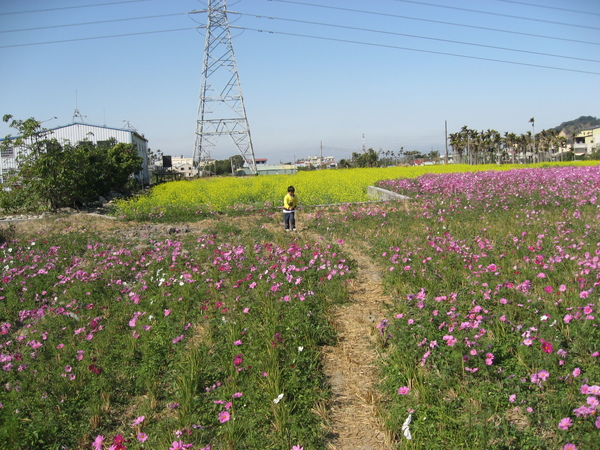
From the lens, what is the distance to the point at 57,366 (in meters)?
4.53

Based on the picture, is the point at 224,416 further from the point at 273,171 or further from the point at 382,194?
the point at 273,171

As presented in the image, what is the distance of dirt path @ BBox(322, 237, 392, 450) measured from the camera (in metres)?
3.28

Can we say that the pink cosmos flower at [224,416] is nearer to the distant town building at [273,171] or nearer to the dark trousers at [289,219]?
the dark trousers at [289,219]

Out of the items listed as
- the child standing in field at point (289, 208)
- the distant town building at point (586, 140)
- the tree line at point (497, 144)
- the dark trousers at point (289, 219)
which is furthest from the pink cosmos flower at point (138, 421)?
the distant town building at point (586, 140)

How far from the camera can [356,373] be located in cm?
410

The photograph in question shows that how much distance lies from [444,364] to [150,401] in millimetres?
2476

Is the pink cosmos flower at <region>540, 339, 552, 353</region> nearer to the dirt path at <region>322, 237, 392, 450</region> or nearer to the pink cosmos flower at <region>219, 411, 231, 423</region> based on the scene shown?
the dirt path at <region>322, 237, 392, 450</region>

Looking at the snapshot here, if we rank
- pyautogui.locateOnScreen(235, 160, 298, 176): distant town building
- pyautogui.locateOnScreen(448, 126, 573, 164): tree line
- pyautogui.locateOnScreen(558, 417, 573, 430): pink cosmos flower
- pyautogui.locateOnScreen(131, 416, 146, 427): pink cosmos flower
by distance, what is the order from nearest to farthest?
pyautogui.locateOnScreen(558, 417, 573, 430): pink cosmos flower → pyautogui.locateOnScreen(131, 416, 146, 427): pink cosmos flower → pyautogui.locateOnScreen(235, 160, 298, 176): distant town building → pyautogui.locateOnScreen(448, 126, 573, 164): tree line

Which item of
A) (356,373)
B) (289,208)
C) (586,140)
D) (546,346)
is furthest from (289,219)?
(586,140)

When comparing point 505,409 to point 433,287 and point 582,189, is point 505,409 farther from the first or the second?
point 582,189

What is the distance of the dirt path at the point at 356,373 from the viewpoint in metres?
3.28

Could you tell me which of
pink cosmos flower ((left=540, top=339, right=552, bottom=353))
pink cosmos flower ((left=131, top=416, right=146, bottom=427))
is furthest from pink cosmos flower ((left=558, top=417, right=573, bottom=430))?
pink cosmos flower ((left=131, top=416, right=146, bottom=427))

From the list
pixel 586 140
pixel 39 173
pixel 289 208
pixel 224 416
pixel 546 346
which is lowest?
pixel 224 416

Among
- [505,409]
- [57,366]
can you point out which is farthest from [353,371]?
[57,366]
